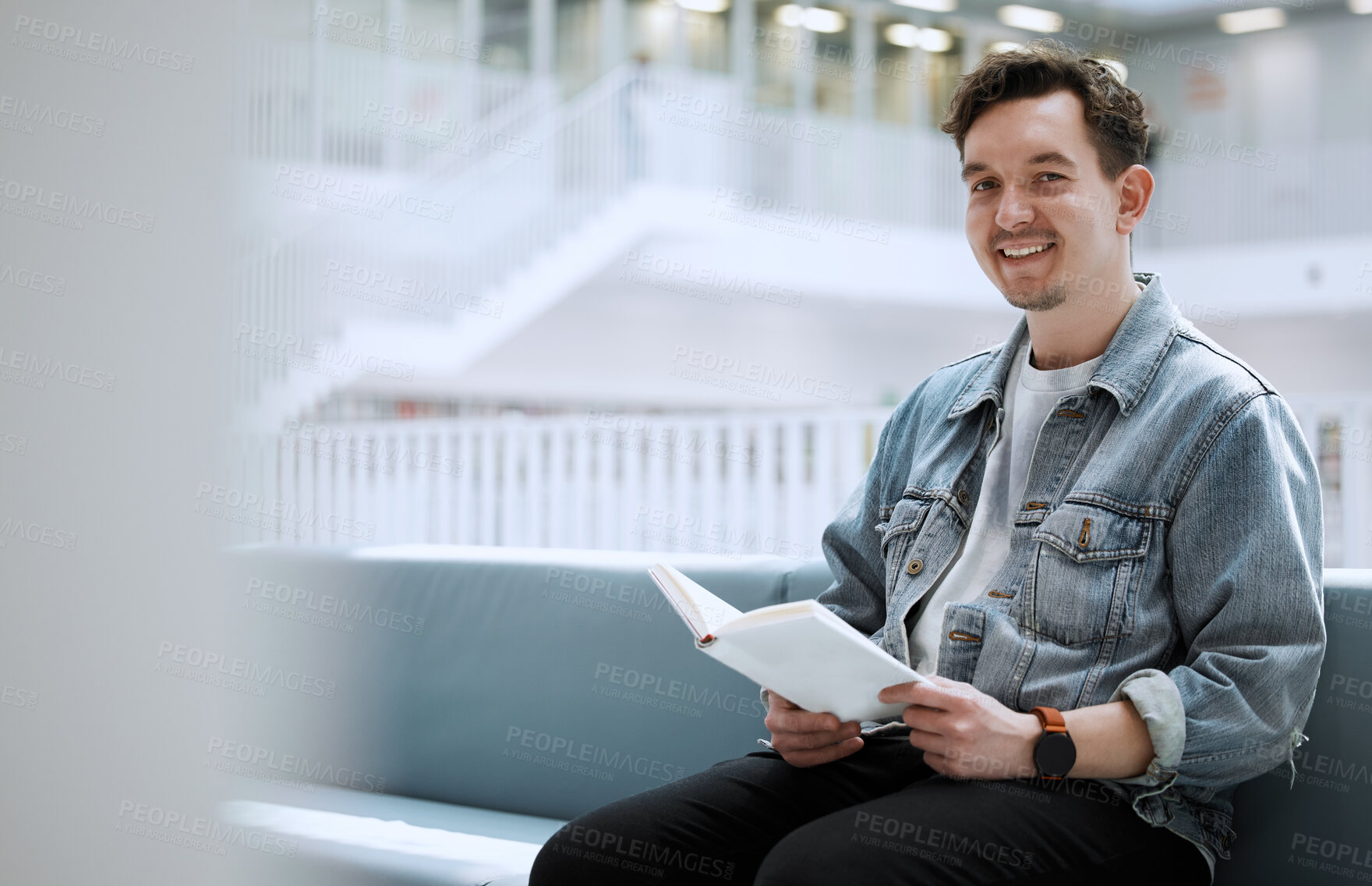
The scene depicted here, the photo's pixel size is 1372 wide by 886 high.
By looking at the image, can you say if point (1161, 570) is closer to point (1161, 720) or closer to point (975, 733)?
point (1161, 720)

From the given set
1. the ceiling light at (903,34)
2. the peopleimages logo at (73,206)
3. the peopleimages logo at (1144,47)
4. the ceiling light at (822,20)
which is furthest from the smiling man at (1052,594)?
the peopleimages logo at (1144,47)

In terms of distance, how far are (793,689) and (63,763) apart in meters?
0.88

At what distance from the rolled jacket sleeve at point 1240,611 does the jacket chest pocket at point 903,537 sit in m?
0.38

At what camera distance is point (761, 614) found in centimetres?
130

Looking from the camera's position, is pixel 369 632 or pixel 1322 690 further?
pixel 369 632

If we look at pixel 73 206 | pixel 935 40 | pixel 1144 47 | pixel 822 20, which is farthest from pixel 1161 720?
pixel 1144 47

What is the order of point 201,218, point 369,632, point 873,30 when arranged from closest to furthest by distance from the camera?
point 201,218 < point 369,632 < point 873,30

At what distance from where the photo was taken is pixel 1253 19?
11781mm

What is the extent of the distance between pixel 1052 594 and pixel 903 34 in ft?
35.8

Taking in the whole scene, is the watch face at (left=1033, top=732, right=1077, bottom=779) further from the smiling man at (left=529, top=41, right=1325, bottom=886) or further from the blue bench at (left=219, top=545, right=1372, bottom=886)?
the blue bench at (left=219, top=545, right=1372, bottom=886)

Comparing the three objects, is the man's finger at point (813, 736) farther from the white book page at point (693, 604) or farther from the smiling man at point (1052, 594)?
the white book page at point (693, 604)

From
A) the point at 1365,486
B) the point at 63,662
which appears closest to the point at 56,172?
the point at 63,662

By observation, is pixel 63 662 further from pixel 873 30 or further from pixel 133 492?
pixel 873 30

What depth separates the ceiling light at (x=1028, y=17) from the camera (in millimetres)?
11602
